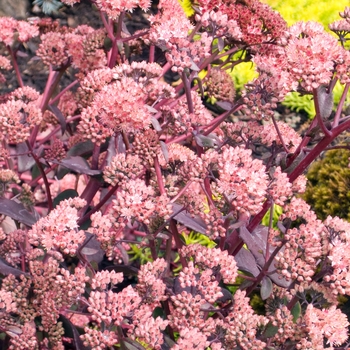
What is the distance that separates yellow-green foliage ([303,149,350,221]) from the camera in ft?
6.70

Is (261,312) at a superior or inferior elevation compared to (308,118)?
inferior

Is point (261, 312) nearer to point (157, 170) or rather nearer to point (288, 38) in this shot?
point (157, 170)

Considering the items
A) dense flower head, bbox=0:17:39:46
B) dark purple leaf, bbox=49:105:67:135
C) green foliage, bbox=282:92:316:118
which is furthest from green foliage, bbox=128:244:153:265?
green foliage, bbox=282:92:316:118

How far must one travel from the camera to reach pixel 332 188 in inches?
82.1

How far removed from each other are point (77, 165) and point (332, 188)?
3.49ft

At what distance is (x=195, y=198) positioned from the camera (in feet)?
4.23

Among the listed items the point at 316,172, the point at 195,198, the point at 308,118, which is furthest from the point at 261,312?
the point at 308,118

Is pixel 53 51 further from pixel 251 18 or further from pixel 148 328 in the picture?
pixel 148 328

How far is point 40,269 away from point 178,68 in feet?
1.88

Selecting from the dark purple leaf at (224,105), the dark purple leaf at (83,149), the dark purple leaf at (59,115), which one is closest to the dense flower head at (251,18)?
the dark purple leaf at (224,105)

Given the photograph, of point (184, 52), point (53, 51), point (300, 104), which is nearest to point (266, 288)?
point (184, 52)

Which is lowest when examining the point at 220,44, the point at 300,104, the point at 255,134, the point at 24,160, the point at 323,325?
the point at 24,160

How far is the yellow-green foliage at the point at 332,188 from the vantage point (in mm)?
2041

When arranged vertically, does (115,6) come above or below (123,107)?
above
